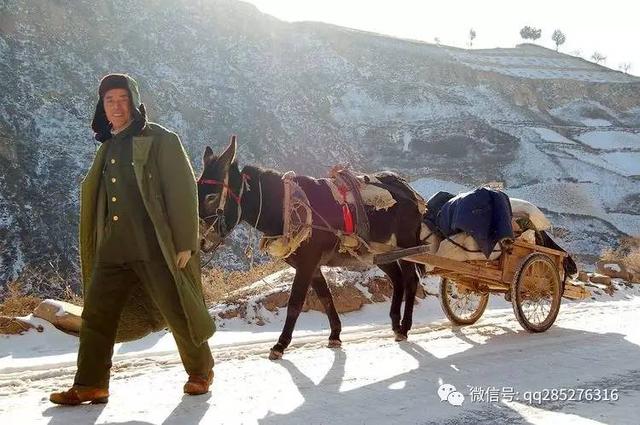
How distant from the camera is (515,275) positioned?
6.39m

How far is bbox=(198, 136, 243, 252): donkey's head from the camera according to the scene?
510 cm

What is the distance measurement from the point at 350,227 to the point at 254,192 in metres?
1.08

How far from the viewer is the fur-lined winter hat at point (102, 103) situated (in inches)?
150

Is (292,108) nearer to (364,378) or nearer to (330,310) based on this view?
(330,310)

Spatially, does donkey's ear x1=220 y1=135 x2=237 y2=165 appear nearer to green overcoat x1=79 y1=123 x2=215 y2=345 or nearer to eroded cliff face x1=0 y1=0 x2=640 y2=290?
green overcoat x1=79 y1=123 x2=215 y2=345

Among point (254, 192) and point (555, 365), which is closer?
point (555, 365)

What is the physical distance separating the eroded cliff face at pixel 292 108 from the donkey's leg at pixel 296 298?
14257 millimetres

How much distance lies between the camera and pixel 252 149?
27203mm

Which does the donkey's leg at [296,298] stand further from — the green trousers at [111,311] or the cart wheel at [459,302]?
the cart wheel at [459,302]

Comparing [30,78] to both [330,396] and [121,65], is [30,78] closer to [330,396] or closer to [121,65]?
[121,65]

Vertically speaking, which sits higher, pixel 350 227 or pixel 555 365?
pixel 350 227

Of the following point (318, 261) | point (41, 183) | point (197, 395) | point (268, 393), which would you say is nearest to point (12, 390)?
point (197, 395)

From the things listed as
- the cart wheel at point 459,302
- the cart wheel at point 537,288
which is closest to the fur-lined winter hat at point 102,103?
the cart wheel at point 537,288

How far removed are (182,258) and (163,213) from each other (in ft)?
1.01
